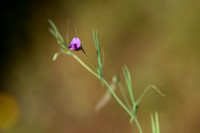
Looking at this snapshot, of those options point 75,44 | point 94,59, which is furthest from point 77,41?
point 94,59

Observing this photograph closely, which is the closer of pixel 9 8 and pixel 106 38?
pixel 106 38

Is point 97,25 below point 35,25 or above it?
below

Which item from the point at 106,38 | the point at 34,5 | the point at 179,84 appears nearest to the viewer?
the point at 179,84

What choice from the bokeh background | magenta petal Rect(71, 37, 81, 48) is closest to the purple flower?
magenta petal Rect(71, 37, 81, 48)

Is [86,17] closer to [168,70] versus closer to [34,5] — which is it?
[34,5]

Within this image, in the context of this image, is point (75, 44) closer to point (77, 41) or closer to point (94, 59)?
point (77, 41)

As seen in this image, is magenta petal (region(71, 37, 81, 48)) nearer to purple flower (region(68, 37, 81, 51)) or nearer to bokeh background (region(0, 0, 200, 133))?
purple flower (region(68, 37, 81, 51))

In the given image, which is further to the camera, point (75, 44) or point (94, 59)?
point (94, 59)

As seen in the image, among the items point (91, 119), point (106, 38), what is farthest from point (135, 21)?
point (91, 119)
